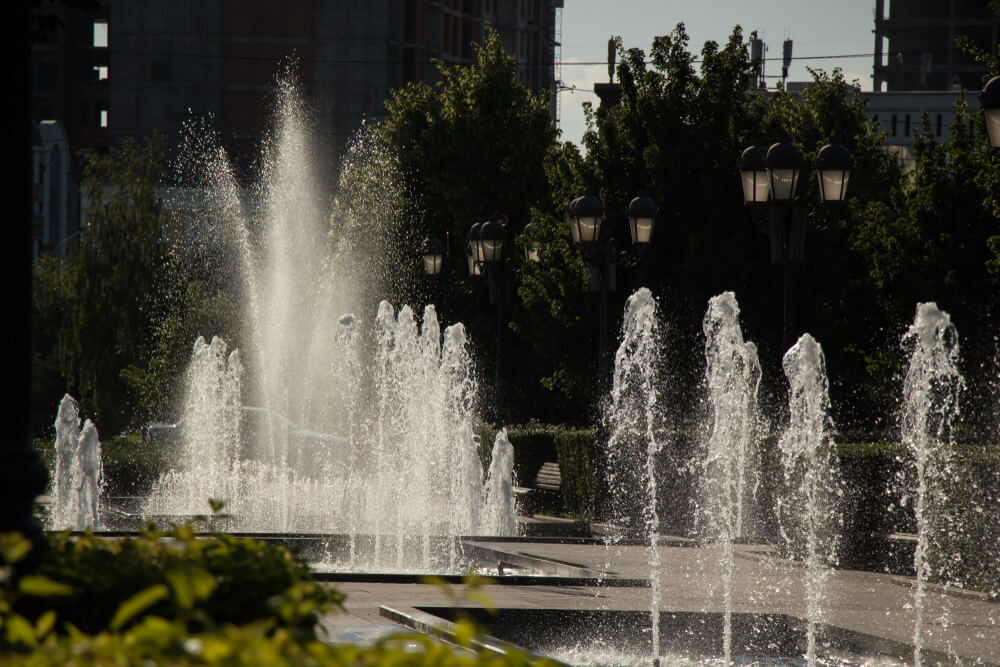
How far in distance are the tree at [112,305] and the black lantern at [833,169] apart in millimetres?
16935

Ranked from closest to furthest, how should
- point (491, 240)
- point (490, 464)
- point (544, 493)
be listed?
point (490, 464) < point (544, 493) < point (491, 240)

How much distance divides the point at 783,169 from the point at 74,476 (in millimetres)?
10382

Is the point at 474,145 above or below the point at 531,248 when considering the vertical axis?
above

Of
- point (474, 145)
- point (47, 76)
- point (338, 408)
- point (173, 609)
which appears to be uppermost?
point (47, 76)

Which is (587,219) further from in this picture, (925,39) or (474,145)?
(925,39)

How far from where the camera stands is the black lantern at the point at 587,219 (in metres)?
15.9

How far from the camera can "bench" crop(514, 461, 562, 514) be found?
19719 millimetres

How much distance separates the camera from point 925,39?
10188cm

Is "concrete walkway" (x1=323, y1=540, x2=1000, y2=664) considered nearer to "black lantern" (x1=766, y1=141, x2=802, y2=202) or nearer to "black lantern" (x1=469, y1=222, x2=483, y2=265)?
"black lantern" (x1=766, y1=141, x2=802, y2=202)

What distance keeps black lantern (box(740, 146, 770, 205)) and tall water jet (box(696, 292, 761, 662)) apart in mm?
1110

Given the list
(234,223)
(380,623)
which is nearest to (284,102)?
(234,223)

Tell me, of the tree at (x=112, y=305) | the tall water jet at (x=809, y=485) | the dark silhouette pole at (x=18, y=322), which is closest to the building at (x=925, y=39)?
the tree at (x=112, y=305)

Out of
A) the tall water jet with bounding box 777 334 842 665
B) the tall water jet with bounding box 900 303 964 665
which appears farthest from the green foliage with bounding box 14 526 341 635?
the tall water jet with bounding box 777 334 842 665

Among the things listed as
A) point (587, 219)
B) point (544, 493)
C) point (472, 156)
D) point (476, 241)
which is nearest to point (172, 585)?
point (587, 219)
